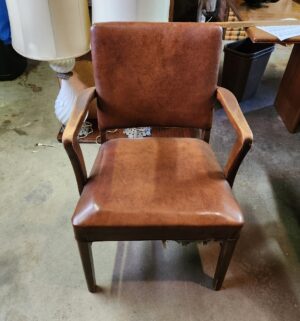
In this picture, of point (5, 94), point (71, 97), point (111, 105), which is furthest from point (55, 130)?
point (111, 105)

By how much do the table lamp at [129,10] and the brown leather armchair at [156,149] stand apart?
41 centimetres

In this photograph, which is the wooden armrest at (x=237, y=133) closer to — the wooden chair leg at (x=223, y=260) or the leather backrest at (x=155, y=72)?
the leather backrest at (x=155, y=72)

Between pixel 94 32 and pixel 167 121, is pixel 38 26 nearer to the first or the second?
pixel 94 32

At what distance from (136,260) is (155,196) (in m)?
0.48

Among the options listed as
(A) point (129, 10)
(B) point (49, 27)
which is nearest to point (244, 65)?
(A) point (129, 10)

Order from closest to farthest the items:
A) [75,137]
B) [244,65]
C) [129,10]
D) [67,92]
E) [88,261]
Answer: [75,137] → [88,261] → [129,10] → [67,92] → [244,65]

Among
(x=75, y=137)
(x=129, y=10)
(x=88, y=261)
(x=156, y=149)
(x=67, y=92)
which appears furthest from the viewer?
(x=67, y=92)

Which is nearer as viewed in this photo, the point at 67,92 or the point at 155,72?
the point at 155,72

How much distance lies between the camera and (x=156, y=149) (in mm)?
1173

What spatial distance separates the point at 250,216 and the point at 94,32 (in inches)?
43.5

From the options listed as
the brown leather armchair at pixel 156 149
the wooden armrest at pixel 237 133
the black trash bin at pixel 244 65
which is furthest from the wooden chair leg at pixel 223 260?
the black trash bin at pixel 244 65

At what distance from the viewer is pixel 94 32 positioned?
107cm

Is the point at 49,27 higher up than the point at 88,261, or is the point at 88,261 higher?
the point at 49,27

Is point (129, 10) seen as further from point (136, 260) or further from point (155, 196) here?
point (136, 260)
